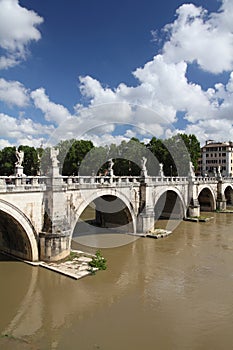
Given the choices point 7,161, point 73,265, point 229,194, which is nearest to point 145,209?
point 73,265

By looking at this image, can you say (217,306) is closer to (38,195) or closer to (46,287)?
(46,287)

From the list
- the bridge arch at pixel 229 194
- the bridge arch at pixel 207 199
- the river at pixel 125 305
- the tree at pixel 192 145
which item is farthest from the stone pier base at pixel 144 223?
the bridge arch at pixel 229 194

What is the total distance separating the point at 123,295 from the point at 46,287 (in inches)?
158

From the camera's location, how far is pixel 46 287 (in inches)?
587

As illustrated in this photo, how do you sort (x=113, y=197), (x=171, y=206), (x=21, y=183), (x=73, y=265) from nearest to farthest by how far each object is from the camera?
(x=21, y=183), (x=73, y=265), (x=113, y=197), (x=171, y=206)

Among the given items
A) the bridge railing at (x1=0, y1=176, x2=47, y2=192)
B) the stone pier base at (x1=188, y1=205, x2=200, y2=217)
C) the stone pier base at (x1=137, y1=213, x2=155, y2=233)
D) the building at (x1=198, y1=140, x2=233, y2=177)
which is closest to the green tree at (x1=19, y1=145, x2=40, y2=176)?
the stone pier base at (x1=188, y1=205, x2=200, y2=217)

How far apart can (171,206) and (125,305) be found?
969 inches

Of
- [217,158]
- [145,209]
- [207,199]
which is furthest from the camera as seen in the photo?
[217,158]

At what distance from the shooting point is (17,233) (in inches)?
712

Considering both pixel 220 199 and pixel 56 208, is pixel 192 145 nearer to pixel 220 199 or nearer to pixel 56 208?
pixel 220 199

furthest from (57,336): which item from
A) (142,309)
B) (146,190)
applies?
(146,190)

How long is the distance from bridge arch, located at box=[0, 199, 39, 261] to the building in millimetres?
61505

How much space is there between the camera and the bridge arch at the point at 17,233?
1641cm

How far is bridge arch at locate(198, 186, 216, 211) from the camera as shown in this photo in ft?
144
